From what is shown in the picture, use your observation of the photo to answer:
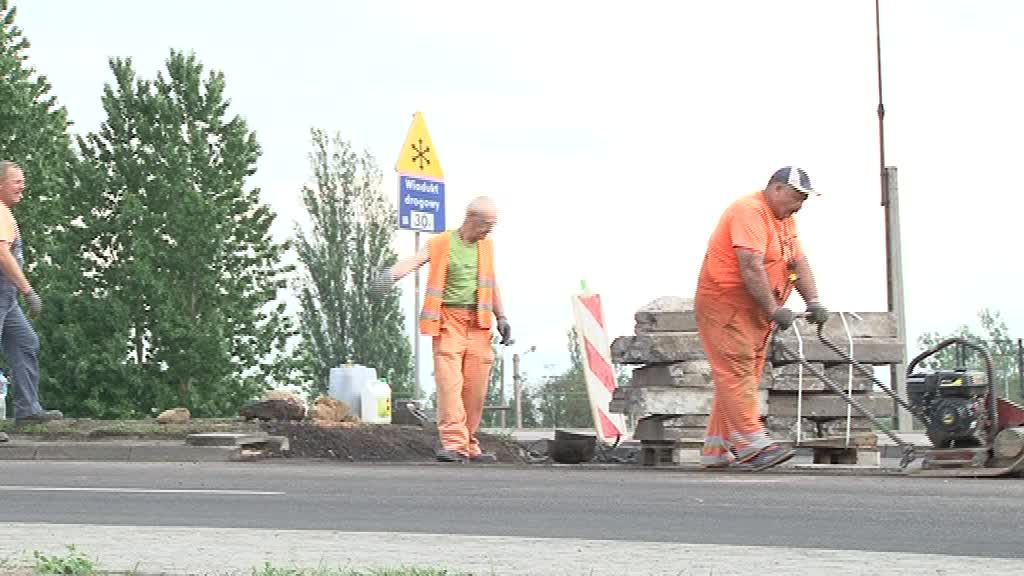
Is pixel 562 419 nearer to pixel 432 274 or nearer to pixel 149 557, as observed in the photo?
pixel 432 274

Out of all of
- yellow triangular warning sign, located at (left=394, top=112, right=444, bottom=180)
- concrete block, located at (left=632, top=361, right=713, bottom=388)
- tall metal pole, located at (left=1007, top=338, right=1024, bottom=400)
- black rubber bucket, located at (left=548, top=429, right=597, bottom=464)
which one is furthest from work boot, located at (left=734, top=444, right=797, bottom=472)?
tall metal pole, located at (left=1007, top=338, right=1024, bottom=400)

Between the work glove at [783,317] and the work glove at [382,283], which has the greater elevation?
the work glove at [382,283]

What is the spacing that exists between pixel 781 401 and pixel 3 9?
1381 inches

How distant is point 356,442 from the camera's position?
1791 cm

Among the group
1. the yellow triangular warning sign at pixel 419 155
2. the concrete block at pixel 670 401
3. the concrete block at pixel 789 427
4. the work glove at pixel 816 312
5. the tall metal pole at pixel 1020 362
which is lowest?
the concrete block at pixel 789 427

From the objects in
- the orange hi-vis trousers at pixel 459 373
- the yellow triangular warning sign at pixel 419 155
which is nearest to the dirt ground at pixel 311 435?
the orange hi-vis trousers at pixel 459 373

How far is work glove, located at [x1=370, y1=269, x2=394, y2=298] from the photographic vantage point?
616 inches

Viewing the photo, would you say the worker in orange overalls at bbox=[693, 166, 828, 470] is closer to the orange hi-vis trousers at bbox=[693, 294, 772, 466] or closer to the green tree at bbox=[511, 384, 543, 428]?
the orange hi-vis trousers at bbox=[693, 294, 772, 466]

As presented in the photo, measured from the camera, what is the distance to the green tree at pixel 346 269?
152 ft

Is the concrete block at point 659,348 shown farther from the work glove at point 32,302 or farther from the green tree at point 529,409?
the green tree at point 529,409

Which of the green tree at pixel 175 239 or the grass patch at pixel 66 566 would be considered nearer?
the grass patch at pixel 66 566

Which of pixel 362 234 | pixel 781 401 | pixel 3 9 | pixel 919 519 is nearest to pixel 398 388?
pixel 362 234

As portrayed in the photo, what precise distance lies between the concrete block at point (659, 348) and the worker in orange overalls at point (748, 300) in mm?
2091

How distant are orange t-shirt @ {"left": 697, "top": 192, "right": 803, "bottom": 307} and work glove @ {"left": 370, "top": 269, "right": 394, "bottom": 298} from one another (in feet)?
9.57
